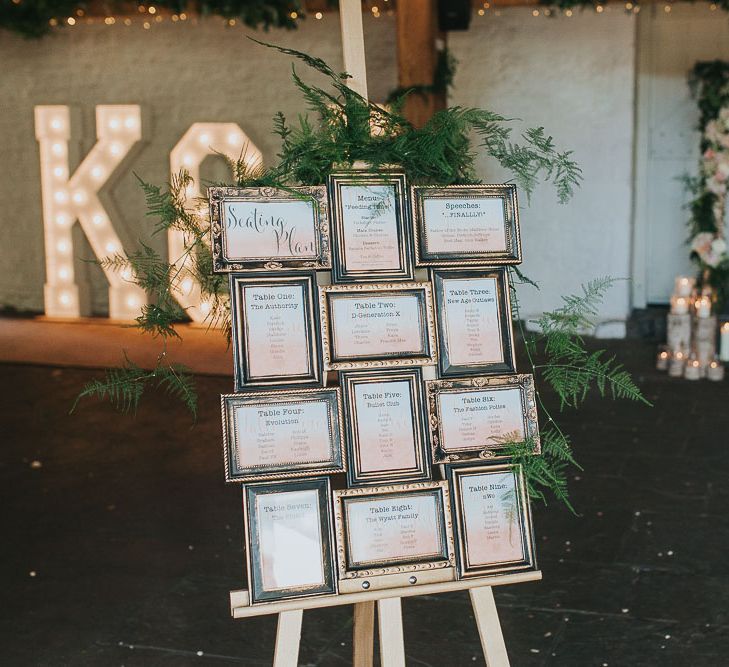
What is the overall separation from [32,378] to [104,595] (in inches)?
132

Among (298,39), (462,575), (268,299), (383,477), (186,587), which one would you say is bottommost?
(186,587)

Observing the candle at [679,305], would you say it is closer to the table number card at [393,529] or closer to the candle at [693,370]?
the candle at [693,370]

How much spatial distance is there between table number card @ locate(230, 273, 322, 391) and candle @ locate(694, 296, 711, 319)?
4582 millimetres

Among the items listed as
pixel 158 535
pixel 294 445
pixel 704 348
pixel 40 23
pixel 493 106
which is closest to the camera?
pixel 294 445

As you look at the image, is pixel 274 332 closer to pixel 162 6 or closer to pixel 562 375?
pixel 562 375

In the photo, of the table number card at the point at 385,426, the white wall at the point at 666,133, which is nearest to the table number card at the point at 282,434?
the table number card at the point at 385,426

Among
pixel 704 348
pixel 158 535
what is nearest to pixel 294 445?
pixel 158 535

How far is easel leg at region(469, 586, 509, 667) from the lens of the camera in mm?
2160

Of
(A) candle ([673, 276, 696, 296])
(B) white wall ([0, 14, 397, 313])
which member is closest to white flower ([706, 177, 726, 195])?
(A) candle ([673, 276, 696, 296])

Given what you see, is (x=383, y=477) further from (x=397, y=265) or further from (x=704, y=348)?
(x=704, y=348)

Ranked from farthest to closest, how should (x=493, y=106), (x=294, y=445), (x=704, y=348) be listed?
1. (x=493, y=106)
2. (x=704, y=348)
3. (x=294, y=445)

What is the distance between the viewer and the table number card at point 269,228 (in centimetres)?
209

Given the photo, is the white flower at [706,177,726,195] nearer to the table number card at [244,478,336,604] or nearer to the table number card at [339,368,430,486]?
the table number card at [339,368,430,486]

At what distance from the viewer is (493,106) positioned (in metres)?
7.11
